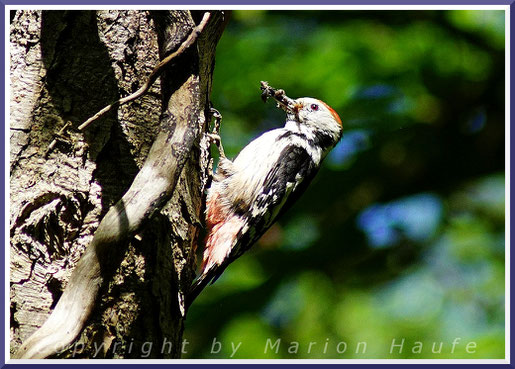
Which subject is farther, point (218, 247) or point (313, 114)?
point (313, 114)

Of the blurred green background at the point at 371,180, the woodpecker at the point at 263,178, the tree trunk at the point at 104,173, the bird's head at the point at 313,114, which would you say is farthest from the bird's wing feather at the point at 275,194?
the tree trunk at the point at 104,173

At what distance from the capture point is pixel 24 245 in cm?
236

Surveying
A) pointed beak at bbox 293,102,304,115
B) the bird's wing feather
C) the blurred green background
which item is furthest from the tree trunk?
the blurred green background

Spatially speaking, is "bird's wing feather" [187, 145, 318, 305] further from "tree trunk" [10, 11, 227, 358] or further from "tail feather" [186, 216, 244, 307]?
"tree trunk" [10, 11, 227, 358]

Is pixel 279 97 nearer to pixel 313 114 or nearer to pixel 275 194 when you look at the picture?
pixel 313 114

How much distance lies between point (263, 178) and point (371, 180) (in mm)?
1478

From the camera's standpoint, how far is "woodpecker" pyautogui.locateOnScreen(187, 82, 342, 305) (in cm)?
370

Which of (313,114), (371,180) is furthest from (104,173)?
(371,180)

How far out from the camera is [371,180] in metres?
5.14

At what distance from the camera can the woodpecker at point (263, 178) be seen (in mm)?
3699

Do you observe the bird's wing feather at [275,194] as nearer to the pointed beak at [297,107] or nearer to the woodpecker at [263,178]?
the woodpecker at [263,178]

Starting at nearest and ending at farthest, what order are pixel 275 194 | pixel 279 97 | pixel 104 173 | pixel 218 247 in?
1. pixel 104 173
2. pixel 218 247
3. pixel 275 194
4. pixel 279 97

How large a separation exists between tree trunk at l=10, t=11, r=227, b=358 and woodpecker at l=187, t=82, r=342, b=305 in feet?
2.56

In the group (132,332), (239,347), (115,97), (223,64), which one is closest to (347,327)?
(239,347)
